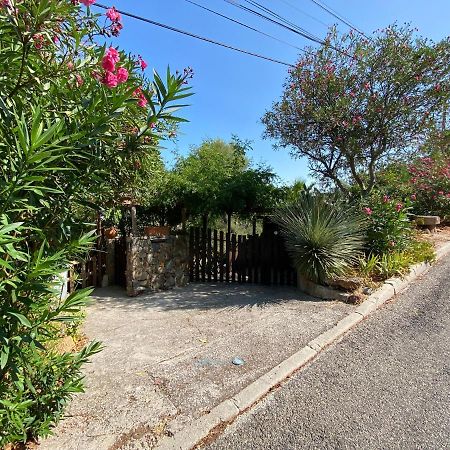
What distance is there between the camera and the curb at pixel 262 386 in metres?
2.01

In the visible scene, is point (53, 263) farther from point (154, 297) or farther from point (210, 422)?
point (154, 297)

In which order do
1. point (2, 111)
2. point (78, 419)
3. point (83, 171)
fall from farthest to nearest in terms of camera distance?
point (78, 419) < point (83, 171) < point (2, 111)

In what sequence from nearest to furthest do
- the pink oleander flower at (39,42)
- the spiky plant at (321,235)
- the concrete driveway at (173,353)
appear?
1. the pink oleander flower at (39,42)
2. the concrete driveway at (173,353)
3. the spiky plant at (321,235)

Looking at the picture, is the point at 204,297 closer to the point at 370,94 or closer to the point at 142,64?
the point at 142,64

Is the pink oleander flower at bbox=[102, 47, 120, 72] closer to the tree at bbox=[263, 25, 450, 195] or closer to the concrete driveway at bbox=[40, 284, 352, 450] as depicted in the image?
the concrete driveway at bbox=[40, 284, 352, 450]

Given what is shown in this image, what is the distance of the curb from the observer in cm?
201

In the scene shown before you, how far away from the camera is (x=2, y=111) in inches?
55.7

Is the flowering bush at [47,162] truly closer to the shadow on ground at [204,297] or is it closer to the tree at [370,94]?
the shadow on ground at [204,297]

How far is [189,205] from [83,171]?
15.7 ft

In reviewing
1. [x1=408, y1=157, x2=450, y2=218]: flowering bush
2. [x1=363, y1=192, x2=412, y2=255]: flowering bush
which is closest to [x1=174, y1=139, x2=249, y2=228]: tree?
[x1=363, y1=192, x2=412, y2=255]: flowering bush

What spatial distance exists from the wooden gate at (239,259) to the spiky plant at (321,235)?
0.64 m

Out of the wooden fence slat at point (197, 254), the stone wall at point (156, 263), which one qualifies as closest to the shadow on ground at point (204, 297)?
the stone wall at point (156, 263)

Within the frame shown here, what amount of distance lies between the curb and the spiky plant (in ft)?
2.51

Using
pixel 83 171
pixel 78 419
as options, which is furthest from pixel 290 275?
pixel 83 171
